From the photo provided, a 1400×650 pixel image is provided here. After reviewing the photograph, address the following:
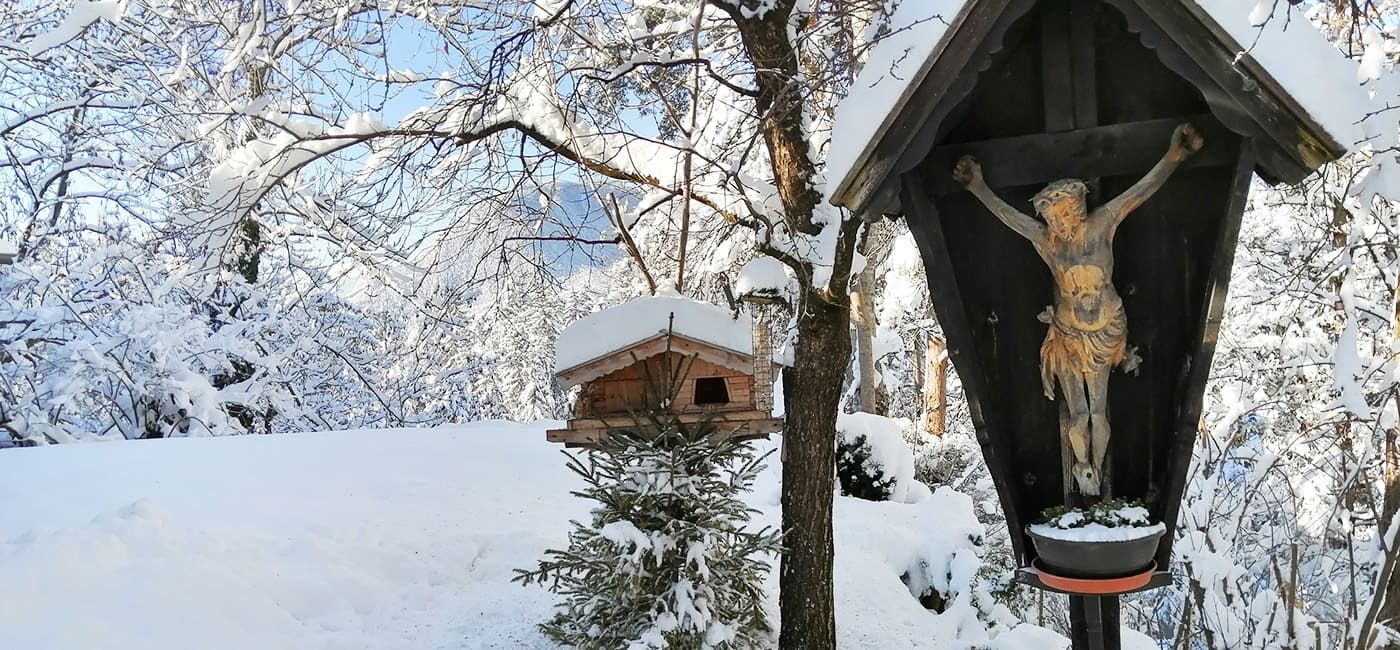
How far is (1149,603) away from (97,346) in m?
11.3

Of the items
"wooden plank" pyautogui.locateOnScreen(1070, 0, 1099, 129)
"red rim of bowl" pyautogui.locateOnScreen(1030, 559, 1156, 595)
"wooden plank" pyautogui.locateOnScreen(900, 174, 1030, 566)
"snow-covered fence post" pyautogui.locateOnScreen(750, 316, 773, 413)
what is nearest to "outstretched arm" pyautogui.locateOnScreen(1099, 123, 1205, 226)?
"wooden plank" pyautogui.locateOnScreen(1070, 0, 1099, 129)

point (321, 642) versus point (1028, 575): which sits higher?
point (1028, 575)

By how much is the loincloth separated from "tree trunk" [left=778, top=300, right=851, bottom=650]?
210 centimetres

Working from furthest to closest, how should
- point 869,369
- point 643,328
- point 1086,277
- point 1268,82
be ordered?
point 869,369, point 643,328, point 1086,277, point 1268,82

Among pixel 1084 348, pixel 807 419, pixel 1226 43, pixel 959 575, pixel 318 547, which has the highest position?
pixel 1226 43

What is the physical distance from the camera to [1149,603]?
26.7 feet

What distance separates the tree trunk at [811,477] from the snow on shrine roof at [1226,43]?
2.19 meters

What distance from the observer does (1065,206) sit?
2391mm

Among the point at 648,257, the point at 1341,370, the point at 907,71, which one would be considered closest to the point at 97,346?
the point at 648,257

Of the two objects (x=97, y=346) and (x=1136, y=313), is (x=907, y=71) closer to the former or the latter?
(x=1136, y=313)

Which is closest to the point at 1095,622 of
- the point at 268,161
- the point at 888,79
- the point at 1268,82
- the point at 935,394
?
the point at 1268,82

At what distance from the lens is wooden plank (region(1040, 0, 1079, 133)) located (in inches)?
98.0

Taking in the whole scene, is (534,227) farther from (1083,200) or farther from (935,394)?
(935,394)

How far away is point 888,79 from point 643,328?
1.70 metres
